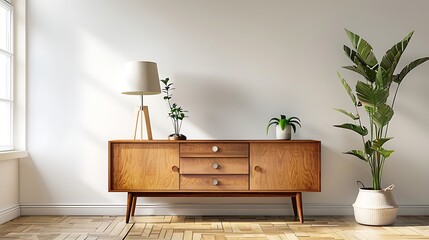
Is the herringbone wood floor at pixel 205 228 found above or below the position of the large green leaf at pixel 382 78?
below

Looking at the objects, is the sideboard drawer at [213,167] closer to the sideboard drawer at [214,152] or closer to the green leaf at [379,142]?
the sideboard drawer at [214,152]

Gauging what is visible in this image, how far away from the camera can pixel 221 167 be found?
12.6ft

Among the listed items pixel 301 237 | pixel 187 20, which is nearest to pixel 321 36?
pixel 187 20

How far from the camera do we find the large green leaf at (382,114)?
12.2 ft

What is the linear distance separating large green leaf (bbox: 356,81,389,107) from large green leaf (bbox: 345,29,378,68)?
254mm

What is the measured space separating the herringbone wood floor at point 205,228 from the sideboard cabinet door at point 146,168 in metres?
0.30

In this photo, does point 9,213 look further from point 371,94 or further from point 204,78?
point 371,94

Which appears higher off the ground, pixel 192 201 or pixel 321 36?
pixel 321 36

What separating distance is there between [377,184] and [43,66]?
9.40 ft

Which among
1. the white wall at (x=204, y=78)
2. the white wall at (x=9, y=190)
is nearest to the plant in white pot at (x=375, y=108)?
the white wall at (x=204, y=78)

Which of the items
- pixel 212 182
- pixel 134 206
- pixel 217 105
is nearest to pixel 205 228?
pixel 212 182

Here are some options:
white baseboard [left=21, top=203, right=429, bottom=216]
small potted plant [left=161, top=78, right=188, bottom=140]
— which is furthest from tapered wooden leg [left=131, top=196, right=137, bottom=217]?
small potted plant [left=161, top=78, right=188, bottom=140]

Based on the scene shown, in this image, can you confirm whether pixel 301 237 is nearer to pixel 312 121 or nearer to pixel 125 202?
pixel 312 121

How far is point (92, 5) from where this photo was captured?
4277mm
